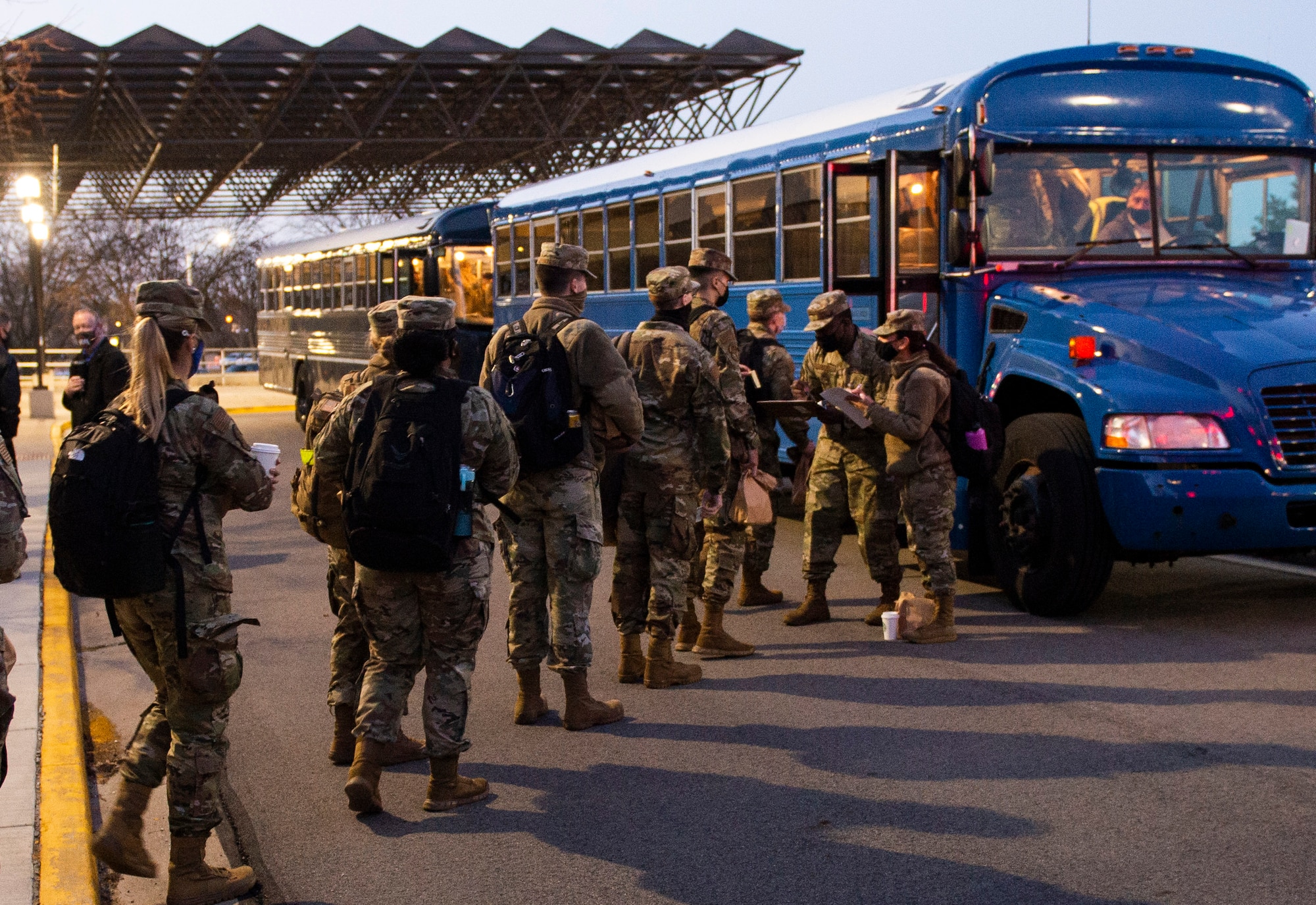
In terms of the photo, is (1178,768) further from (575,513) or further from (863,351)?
(863,351)

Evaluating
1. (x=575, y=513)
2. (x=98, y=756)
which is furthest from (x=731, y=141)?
(x=98, y=756)

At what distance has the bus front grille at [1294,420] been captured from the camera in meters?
7.19

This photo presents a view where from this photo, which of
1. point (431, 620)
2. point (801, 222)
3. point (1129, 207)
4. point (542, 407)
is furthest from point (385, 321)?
point (801, 222)

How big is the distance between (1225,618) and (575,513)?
375 cm

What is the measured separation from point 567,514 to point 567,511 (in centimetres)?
1

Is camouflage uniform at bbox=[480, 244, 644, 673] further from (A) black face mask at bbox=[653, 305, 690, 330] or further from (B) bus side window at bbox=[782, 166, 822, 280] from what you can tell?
(B) bus side window at bbox=[782, 166, 822, 280]

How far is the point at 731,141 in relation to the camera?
1226 cm

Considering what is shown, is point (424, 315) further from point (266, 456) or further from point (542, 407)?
point (542, 407)

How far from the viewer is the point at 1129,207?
8.59 metres

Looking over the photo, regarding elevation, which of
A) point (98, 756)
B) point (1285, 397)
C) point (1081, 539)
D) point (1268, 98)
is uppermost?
point (1268, 98)

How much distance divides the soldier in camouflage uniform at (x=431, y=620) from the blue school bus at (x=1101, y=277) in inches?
141

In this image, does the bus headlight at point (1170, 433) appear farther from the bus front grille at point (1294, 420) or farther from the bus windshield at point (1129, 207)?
the bus windshield at point (1129, 207)

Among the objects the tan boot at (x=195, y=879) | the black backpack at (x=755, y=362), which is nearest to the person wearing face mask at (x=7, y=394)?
the black backpack at (x=755, y=362)

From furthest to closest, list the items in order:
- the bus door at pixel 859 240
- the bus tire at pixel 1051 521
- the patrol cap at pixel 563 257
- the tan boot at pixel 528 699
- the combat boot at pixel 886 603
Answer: the bus door at pixel 859 240 < the combat boot at pixel 886 603 < the bus tire at pixel 1051 521 < the tan boot at pixel 528 699 < the patrol cap at pixel 563 257
